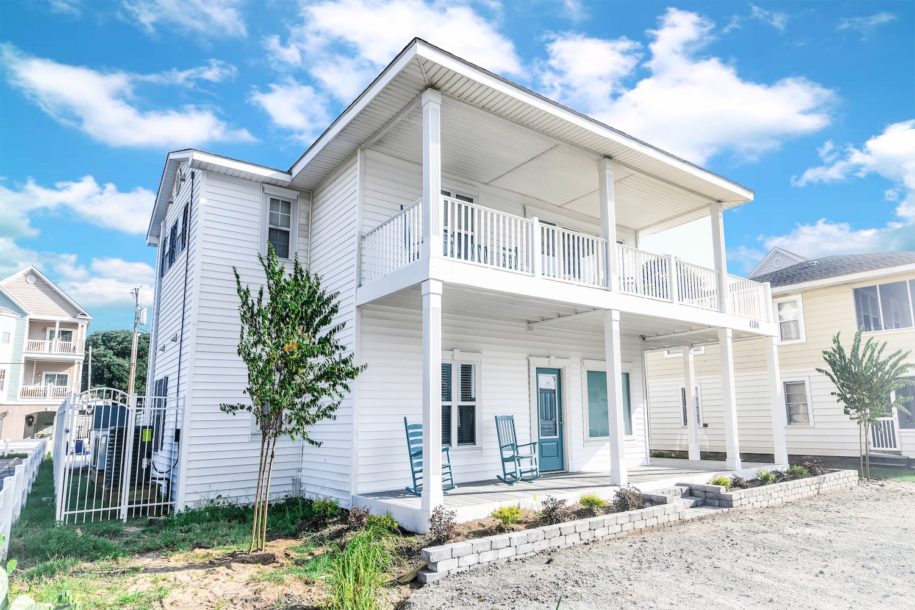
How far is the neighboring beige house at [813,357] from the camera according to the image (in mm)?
15203

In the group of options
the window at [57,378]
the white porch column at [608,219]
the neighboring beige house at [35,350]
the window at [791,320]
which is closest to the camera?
the white porch column at [608,219]

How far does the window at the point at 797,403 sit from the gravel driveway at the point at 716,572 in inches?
348

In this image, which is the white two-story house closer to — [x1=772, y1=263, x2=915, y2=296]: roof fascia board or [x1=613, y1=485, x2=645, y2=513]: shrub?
[x1=613, y1=485, x2=645, y2=513]: shrub

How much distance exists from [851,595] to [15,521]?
10.1 m

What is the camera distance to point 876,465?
14781 millimetres

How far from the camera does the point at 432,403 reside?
7.04 m

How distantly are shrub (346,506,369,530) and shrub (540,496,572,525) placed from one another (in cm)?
233

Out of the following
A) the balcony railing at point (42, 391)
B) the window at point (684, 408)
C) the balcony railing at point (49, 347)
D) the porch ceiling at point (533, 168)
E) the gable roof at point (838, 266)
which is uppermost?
the porch ceiling at point (533, 168)

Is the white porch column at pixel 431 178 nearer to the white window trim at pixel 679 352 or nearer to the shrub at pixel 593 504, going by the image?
the shrub at pixel 593 504

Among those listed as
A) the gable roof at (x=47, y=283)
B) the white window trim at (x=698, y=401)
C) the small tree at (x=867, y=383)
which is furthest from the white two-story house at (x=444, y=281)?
the gable roof at (x=47, y=283)

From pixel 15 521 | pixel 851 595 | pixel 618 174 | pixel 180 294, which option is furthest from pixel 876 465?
pixel 15 521

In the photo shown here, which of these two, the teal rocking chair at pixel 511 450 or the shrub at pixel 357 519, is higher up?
the teal rocking chair at pixel 511 450

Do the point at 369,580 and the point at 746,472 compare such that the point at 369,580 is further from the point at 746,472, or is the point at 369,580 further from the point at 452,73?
the point at 746,472

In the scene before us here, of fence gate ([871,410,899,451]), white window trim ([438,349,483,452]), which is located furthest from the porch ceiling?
fence gate ([871,410,899,451])
